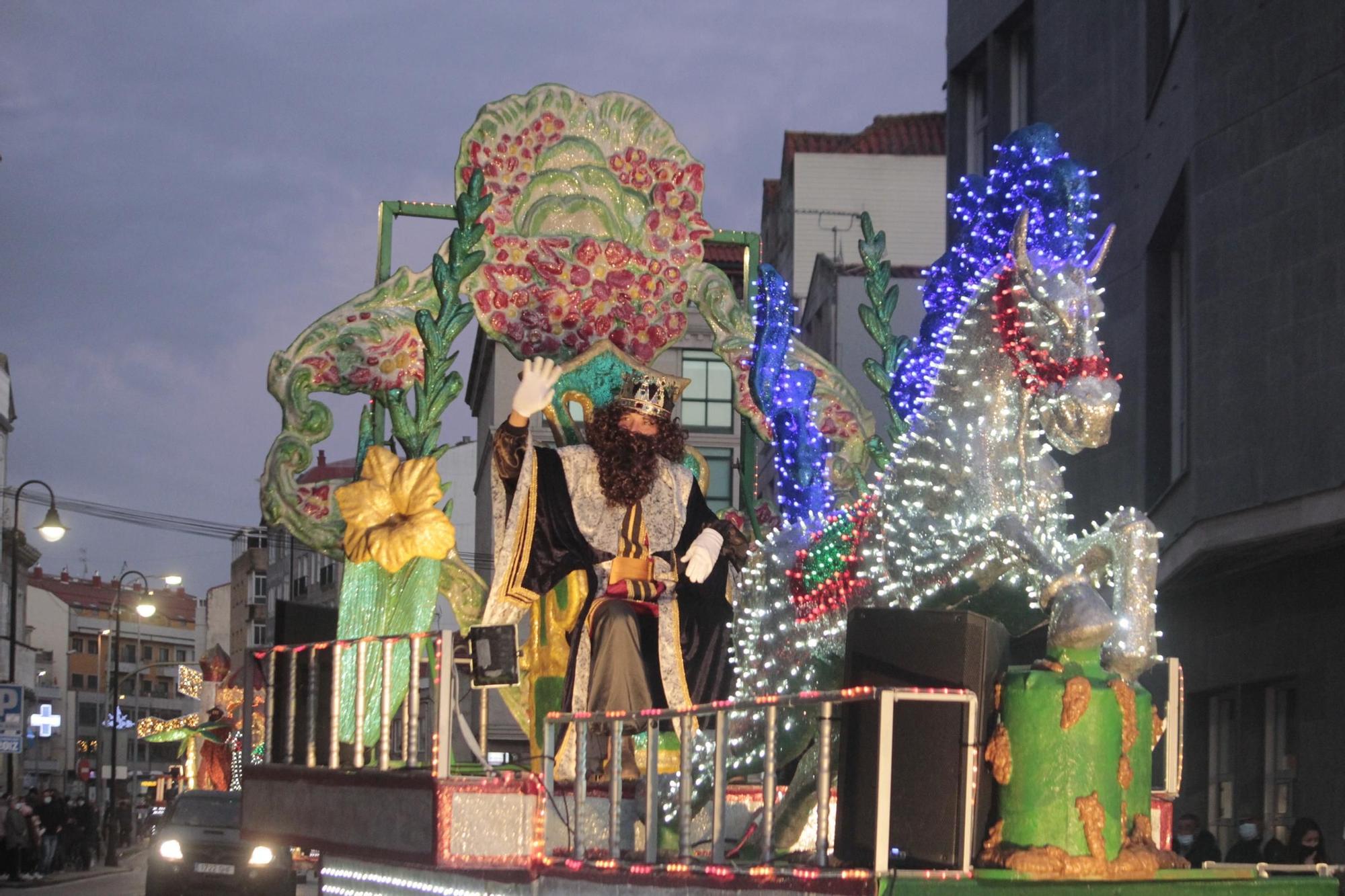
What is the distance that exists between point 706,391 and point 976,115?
52.0ft

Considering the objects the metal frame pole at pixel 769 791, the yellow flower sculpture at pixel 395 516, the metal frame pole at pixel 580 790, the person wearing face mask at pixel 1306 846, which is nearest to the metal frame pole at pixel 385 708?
the metal frame pole at pixel 580 790

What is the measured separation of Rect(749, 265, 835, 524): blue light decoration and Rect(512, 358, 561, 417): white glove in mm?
1775

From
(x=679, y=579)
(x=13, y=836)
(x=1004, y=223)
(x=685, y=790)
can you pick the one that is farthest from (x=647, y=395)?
(x=13, y=836)

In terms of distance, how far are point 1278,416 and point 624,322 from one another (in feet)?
22.0

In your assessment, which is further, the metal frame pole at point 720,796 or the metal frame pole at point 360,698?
the metal frame pole at point 360,698

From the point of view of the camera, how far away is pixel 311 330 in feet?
36.4

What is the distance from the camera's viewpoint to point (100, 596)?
359 ft

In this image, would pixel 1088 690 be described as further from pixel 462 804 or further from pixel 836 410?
pixel 836 410

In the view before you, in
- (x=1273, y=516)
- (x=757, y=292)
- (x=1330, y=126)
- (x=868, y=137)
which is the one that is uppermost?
(x=868, y=137)

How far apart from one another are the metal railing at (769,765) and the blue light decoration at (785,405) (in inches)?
139

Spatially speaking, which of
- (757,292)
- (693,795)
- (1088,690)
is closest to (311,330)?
(757,292)

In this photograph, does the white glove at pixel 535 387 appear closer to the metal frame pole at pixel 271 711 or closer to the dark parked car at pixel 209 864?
the metal frame pole at pixel 271 711

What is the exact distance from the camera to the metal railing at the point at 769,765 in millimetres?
5812

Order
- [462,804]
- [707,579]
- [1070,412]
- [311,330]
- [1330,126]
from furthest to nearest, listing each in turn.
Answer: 1. [1330,126]
2. [311,330]
3. [707,579]
4. [1070,412]
5. [462,804]
